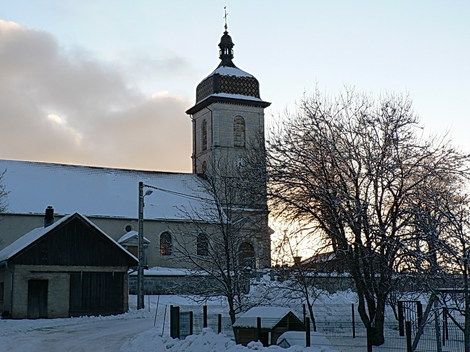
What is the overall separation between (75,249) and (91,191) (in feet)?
46.1

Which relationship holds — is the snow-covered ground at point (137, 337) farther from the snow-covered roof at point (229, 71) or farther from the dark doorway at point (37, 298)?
the snow-covered roof at point (229, 71)

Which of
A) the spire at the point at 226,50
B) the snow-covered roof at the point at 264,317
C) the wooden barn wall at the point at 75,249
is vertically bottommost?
the snow-covered roof at the point at 264,317

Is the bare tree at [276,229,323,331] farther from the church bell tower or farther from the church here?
the church bell tower

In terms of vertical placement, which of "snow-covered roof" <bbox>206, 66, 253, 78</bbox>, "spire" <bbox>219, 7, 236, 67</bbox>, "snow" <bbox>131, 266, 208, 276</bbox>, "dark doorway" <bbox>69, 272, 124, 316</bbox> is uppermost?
"spire" <bbox>219, 7, 236, 67</bbox>

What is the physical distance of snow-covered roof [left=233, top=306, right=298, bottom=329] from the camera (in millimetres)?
16219

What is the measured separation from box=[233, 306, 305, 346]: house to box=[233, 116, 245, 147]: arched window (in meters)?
38.7

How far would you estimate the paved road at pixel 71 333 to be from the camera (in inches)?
774

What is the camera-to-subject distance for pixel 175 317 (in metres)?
19.6

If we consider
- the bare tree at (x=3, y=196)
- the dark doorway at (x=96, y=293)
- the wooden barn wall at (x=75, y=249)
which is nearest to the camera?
the wooden barn wall at (x=75, y=249)

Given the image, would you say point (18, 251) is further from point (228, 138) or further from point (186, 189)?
point (228, 138)

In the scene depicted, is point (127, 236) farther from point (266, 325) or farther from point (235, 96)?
point (266, 325)

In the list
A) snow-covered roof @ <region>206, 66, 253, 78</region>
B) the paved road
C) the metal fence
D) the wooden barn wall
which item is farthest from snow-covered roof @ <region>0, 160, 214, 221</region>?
the metal fence

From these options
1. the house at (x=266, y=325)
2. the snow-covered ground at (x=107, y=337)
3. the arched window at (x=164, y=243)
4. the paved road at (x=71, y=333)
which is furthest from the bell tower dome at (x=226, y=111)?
the house at (x=266, y=325)

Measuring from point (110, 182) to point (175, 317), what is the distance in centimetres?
2954
